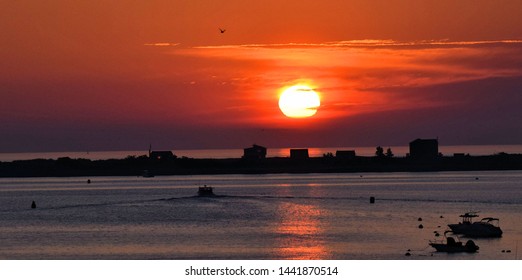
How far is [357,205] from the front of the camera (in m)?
85.7

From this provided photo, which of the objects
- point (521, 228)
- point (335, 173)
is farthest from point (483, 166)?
point (521, 228)

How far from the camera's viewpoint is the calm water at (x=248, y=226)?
158ft

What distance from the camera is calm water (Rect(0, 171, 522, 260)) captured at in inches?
1901

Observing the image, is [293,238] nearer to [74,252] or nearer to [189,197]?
[74,252]

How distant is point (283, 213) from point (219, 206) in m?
12.0

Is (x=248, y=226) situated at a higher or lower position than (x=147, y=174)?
lower

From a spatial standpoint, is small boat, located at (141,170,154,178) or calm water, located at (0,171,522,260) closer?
calm water, located at (0,171,522,260)

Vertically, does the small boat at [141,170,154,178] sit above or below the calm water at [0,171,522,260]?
above

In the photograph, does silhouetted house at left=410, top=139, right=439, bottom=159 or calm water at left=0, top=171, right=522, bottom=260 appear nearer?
calm water at left=0, top=171, right=522, bottom=260

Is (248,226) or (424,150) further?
(424,150)

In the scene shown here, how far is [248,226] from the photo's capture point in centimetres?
6359

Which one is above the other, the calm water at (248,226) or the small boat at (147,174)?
the small boat at (147,174)

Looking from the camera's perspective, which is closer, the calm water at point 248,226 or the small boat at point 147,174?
the calm water at point 248,226

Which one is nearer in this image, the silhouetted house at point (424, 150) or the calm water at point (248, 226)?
the calm water at point (248, 226)
